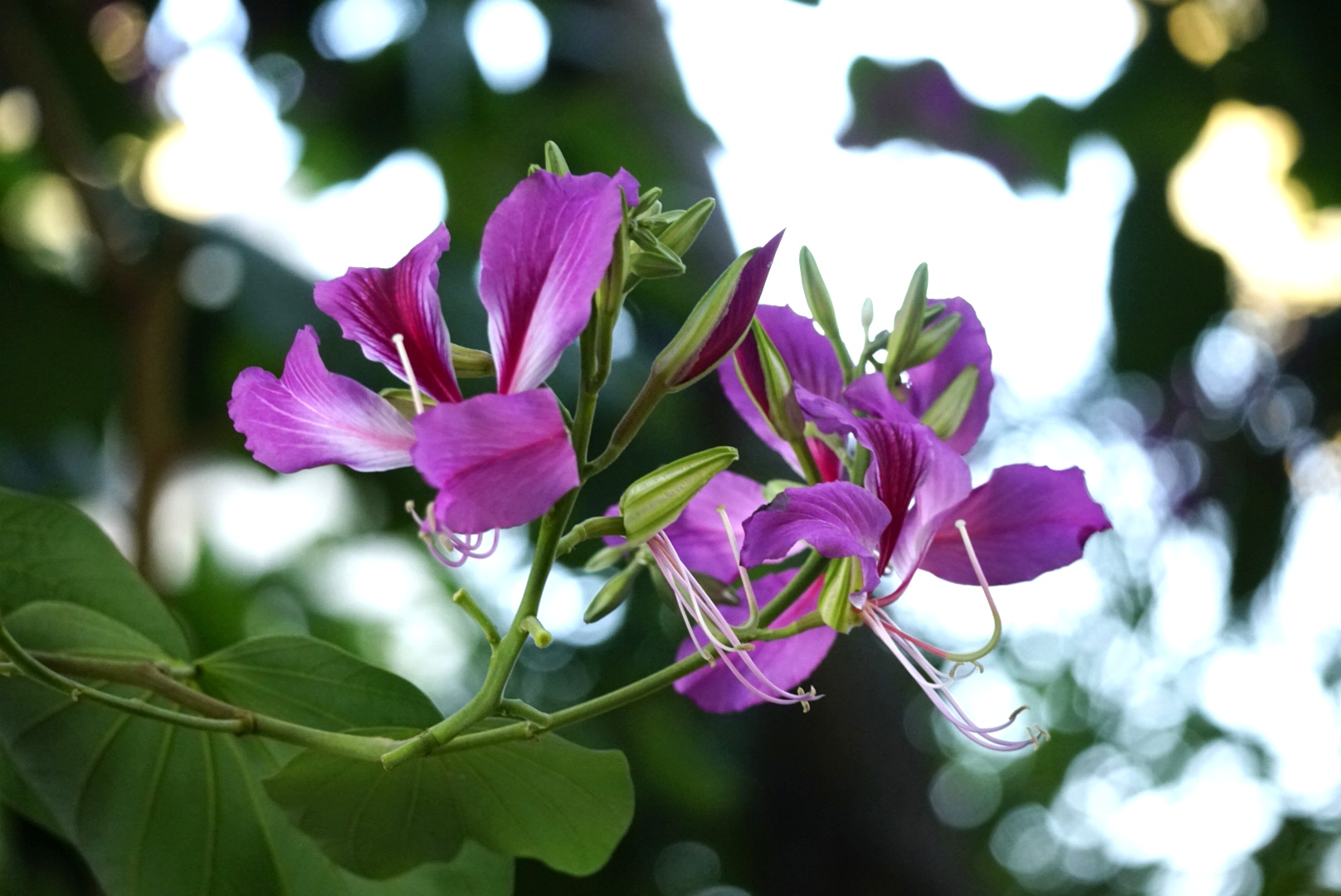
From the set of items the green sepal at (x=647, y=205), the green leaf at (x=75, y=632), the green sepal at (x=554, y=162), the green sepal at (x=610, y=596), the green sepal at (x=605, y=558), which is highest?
the green sepal at (x=554, y=162)

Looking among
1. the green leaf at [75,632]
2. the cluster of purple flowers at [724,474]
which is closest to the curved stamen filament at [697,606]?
the cluster of purple flowers at [724,474]

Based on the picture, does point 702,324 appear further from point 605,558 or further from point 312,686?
point 312,686

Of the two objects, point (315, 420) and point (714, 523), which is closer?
point (315, 420)

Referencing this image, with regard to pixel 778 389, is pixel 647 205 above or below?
above

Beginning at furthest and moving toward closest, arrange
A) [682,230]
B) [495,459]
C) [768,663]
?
[768,663] < [682,230] < [495,459]

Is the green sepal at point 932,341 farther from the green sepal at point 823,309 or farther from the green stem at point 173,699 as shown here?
the green stem at point 173,699

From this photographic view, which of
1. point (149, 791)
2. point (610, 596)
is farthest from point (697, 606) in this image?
point (149, 791)

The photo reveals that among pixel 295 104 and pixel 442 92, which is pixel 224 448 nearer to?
pixel 295 104
